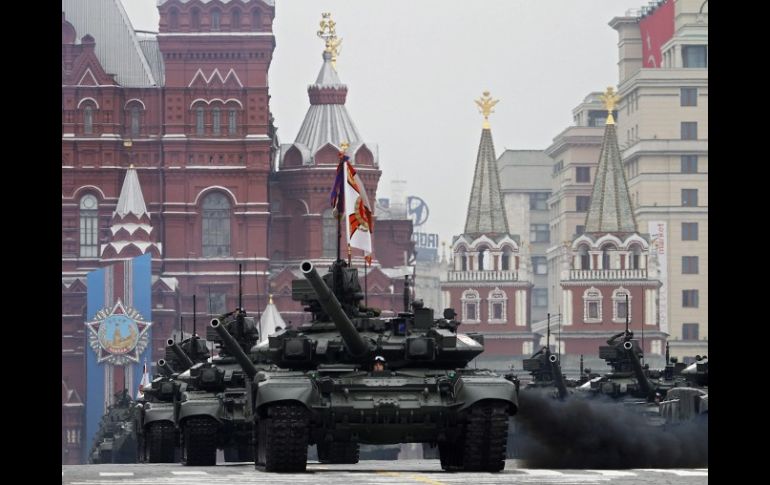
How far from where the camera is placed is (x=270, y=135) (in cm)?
13212

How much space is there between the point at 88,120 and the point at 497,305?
54.9 metres

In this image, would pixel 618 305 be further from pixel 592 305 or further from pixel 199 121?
pixel 199 121

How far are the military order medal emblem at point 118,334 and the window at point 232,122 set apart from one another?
1367cm

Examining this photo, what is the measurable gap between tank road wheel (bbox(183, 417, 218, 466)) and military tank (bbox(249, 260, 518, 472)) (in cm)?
617

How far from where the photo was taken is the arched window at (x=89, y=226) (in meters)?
128

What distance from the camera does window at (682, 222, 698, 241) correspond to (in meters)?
186

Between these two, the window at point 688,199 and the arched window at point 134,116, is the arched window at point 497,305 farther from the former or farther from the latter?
the arched window at point 134,116

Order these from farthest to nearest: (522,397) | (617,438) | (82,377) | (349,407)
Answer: (82,377), (522,397), (617,438), (349,407)

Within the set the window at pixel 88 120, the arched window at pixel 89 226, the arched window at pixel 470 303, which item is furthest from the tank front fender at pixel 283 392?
the arched window at pixel 470 303

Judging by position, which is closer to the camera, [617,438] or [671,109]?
[617,438]

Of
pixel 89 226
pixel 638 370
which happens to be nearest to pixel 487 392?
pixel 638 370
